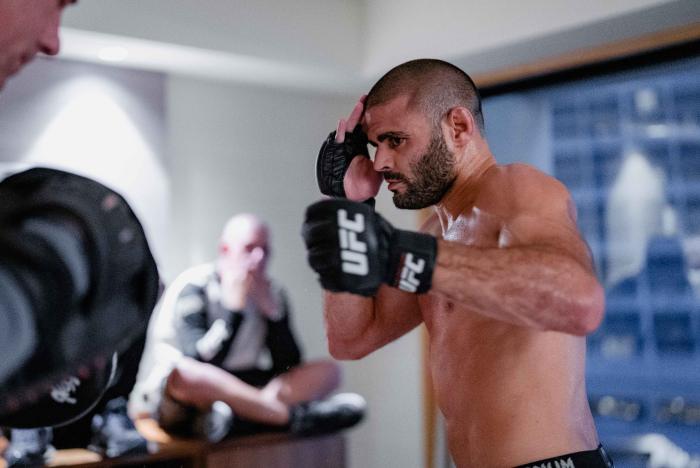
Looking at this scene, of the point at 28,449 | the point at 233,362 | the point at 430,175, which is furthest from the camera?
the point at 233,362

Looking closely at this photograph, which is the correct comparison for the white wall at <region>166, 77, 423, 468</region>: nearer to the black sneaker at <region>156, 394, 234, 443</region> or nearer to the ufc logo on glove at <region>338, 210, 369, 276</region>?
the black sneaker at <region>156, 394, 234, 443</region>

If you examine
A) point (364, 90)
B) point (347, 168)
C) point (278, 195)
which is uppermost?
point (364, 90)

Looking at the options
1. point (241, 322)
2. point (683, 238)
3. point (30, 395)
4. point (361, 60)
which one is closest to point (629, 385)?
point (683, 238)

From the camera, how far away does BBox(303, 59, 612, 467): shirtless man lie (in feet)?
4.16

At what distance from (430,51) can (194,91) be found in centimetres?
123

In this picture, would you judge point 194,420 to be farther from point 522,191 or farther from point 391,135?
point 522,191

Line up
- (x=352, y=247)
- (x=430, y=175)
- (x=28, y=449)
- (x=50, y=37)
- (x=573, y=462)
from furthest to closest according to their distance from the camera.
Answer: (x=28, y=449) → (x=430, y=175) → (x=573, y=462) → (x=352, y=247) → (x=50, y=37)

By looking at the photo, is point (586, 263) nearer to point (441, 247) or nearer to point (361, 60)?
point (441, 247)

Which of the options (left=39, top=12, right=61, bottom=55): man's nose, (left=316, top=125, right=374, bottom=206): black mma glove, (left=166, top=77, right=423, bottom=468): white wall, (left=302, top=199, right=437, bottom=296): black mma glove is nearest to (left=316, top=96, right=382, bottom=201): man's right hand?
(left=316, top=125, right=374, bottom=206): black mma glove

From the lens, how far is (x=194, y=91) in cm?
Result: 445

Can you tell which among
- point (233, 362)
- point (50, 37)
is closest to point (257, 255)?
point (233, 362)

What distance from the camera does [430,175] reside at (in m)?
1.83

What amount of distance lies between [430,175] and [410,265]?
0.60 meters

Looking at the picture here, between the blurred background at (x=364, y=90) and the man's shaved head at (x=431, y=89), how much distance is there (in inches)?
69.0
